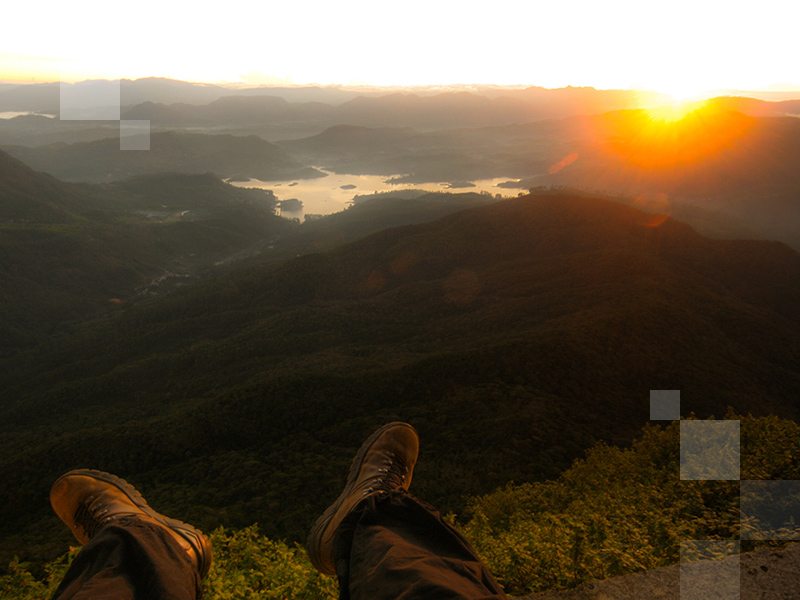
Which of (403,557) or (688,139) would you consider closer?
(403,557)

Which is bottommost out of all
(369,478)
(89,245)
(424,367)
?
(89,245)

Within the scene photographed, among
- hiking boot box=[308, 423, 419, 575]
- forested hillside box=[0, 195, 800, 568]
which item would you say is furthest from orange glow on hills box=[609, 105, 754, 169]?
hiking boot box=[308, 423, 419, 575]

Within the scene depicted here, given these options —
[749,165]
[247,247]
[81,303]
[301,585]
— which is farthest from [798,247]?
[81,303]

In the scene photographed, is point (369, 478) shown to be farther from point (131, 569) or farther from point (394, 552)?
point (131, 569)

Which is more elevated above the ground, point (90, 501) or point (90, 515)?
point (90, 501)

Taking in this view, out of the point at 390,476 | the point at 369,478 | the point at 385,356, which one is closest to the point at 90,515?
the point at 369,478

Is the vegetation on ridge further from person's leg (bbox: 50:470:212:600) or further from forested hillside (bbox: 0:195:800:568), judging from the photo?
forested hillside (bbox: 0:195:800:568)
